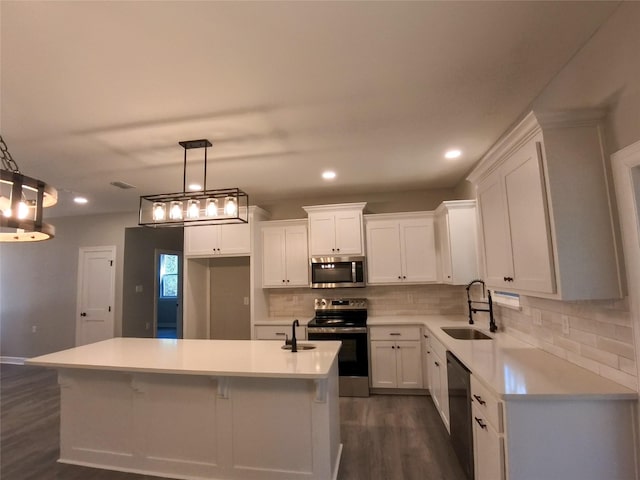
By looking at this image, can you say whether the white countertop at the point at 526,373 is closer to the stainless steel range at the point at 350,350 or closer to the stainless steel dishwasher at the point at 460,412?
the stainless steel dishwasher at the point at 460,412

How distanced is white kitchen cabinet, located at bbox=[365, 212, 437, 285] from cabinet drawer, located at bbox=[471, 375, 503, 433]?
2.18 m

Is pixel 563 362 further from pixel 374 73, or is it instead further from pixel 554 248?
pixel 374 73

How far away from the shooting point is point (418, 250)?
4121 mm

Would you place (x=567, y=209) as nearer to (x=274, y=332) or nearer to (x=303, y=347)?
(x=303, y=347)

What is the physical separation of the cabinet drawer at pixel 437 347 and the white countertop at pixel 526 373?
11cm

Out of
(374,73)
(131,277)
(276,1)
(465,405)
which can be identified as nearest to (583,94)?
(374,73)

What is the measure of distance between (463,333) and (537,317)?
1029mm

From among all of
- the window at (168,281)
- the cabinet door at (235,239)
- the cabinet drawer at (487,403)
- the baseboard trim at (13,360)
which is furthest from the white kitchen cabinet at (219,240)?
the window at (168,281)

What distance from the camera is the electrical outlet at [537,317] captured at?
7.70 ft

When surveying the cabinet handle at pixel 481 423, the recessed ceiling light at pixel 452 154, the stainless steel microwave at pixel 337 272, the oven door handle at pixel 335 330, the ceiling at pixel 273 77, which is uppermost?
the ceiling at pixel 273 77

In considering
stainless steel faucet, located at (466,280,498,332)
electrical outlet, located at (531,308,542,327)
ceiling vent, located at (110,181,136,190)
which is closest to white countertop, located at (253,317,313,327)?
stainless steel faucet, located at (466,280,498,332)

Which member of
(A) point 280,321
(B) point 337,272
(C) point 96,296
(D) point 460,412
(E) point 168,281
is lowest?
(D) point 460,412

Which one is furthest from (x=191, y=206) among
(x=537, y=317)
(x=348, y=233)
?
(x=537, y=317)

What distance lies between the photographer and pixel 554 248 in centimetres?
165
